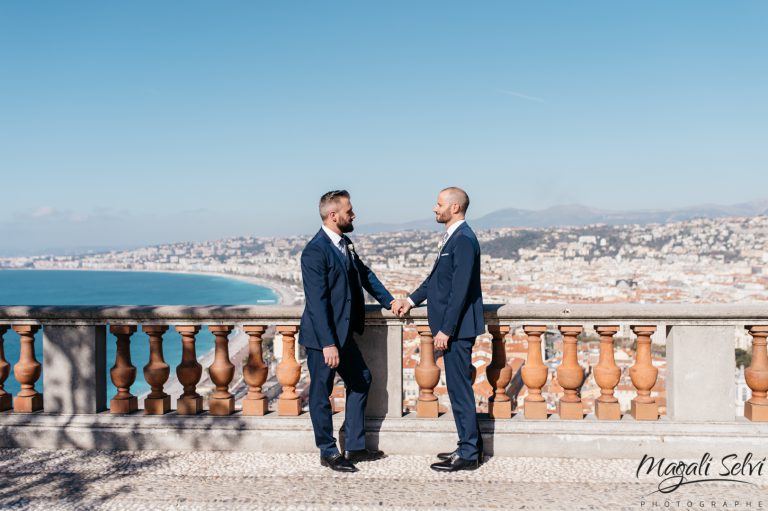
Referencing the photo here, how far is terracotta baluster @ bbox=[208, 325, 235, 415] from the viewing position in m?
4.59

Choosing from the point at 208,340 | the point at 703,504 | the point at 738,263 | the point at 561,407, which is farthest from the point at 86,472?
the point at 738,263

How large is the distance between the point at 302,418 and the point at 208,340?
8029 centimetres

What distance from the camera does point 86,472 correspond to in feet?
13.7

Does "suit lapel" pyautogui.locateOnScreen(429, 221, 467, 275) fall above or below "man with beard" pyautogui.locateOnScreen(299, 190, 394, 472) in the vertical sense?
above

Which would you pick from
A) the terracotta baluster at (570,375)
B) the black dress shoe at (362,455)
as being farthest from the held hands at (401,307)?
the terracotta baluster at (570,375)

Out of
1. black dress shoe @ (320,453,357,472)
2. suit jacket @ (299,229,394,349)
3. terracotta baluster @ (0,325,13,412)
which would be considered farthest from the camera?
terracotta baluster @ (0,325,13,412)

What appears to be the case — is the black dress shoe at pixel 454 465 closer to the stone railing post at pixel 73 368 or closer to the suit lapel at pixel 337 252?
the suit lapel at pixel 337 252

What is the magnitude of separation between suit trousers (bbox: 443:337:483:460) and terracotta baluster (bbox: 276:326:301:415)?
1089 mm

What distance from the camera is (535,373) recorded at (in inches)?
175

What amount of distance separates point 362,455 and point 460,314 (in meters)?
1.17

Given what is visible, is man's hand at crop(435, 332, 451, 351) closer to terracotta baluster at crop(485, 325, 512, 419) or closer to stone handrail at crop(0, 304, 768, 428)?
stone handrail at crop(0, 304, 768, 428)

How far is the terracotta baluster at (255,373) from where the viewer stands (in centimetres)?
457

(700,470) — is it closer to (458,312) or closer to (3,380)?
(458,312)

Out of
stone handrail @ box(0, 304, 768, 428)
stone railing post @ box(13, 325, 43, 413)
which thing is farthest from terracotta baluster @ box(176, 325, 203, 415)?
stone railing post @ box(13, 325, 43, 413)
